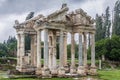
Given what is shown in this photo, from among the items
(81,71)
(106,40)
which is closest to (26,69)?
(81,71)

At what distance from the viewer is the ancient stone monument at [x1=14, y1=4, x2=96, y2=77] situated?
48.9m

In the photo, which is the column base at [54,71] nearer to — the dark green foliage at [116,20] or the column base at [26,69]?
the column base at [26,69]

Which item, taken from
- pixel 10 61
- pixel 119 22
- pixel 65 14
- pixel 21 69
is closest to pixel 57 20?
pixel 65 14

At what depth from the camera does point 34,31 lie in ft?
182

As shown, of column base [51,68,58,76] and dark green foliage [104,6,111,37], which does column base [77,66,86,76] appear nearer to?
column base [51,68,58,76]

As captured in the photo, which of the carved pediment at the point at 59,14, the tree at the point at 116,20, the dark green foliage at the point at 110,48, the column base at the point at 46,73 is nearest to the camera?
the column base at the point at 46,73

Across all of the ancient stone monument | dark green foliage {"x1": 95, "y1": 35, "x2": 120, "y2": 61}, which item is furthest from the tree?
the ancient stone monument

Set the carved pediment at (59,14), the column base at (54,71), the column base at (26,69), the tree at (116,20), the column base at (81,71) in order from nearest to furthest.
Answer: the column base at (54,71) → the carved pediment at (59,14) → the column base at (81,71) → the column base at (26,69) → the tree at (116,20)

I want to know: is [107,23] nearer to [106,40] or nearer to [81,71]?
[106,40]

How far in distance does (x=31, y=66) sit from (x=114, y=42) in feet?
166

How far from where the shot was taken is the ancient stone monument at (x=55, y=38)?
160 ft

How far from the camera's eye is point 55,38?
53.6 metres

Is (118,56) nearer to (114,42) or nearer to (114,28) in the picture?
(114,42)

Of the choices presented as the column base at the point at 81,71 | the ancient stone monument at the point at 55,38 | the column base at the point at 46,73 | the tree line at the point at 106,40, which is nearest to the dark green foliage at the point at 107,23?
the tree line at the point at 106,40
